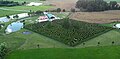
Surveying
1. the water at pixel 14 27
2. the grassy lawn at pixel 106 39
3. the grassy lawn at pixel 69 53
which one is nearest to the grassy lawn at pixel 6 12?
the water at pixel 14 27

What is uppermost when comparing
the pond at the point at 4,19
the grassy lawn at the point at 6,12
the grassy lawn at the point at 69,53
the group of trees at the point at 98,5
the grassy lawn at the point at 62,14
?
the group of trees at the point at 98,5

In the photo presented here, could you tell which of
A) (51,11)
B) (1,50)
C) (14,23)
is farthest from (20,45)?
(51,11)

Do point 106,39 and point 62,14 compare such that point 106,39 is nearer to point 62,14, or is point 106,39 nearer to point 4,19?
point 62,14

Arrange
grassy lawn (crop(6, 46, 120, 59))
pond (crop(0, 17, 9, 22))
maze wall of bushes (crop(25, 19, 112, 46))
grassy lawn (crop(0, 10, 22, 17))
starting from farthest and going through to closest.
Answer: grassy lawn (crop(0, 10, 22, 17)), pond (crop(0, 17, 9, 22)), maze wall of bushes (crop(25, 19, 112, 46)), grassy lawn (crop(6, 46, 120, 59))

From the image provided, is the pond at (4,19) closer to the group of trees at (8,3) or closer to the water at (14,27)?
the water at (14,27)

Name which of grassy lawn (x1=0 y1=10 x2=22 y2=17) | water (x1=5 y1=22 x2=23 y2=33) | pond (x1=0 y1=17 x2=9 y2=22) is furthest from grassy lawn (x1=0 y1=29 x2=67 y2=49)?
grassy lawn (x1=0 y1=10 x2=22 y2=17)

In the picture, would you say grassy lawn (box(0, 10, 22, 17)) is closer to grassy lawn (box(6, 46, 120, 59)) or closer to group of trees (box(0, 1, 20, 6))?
group of trees (box(0, 1, 20, 6))

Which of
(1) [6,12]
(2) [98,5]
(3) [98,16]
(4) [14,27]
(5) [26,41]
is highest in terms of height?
(2) [98,5]

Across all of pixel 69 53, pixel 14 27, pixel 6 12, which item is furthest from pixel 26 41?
pixel 6 12
